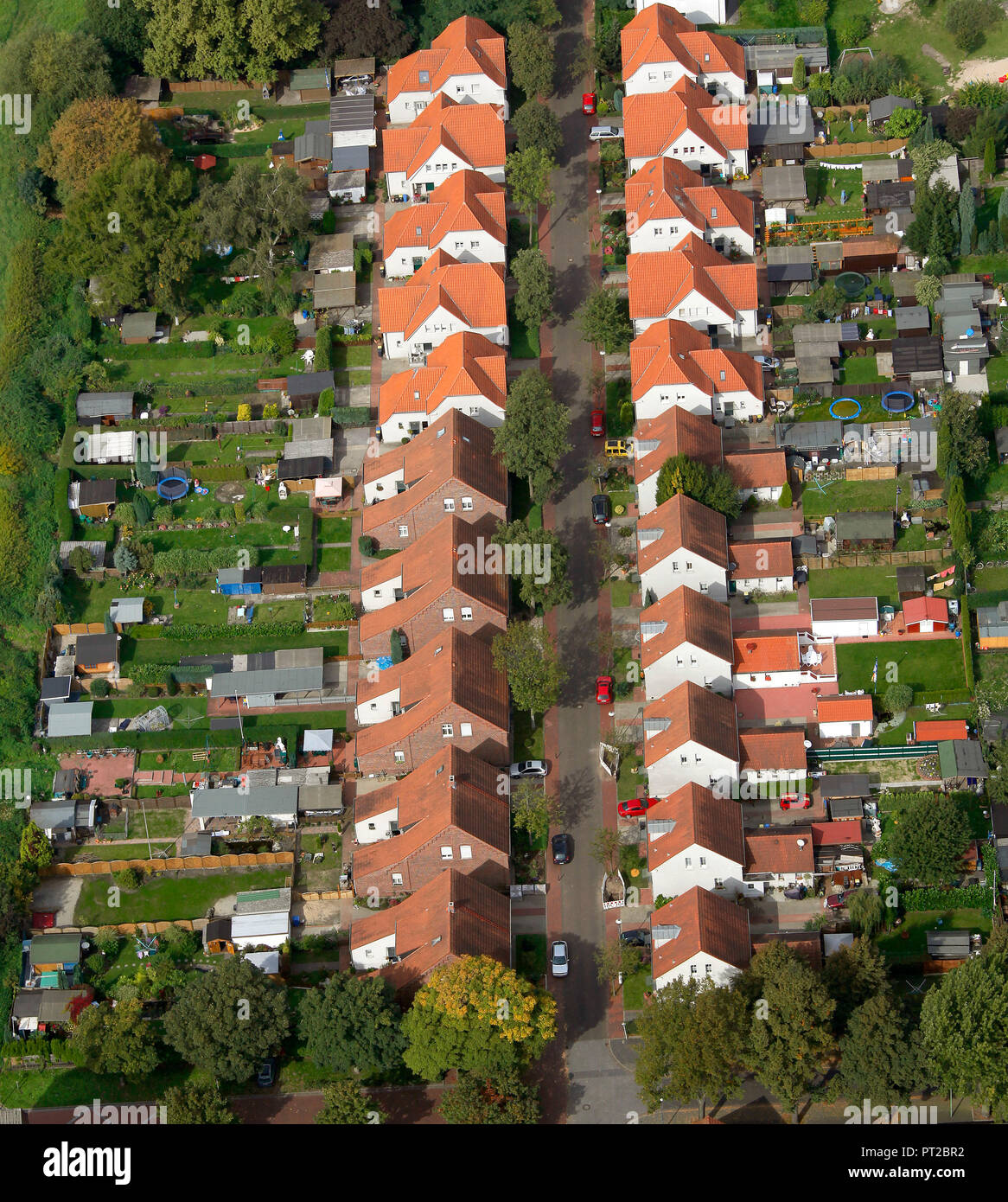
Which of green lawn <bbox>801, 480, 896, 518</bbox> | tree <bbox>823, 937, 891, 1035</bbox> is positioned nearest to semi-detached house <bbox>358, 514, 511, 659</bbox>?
green lawn <bbox>801, 480, 896, 518</bbox>

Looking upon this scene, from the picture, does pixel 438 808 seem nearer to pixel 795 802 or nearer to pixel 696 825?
pixel 696 825

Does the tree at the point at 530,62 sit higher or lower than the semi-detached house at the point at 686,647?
higher

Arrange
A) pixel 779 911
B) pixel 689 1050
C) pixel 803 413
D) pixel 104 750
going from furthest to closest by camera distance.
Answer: pixel 803 413 < pixel 104 750 < pixel 779 911 < pixel 689 1050

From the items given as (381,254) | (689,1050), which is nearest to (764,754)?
(689,1050)

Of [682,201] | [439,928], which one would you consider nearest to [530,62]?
[682,201]

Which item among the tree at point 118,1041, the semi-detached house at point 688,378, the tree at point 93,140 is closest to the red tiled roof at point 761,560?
the semi-detached house at point 688,378

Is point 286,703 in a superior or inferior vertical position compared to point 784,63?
inferior

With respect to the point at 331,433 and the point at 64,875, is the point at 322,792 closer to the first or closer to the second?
the point at 64,875

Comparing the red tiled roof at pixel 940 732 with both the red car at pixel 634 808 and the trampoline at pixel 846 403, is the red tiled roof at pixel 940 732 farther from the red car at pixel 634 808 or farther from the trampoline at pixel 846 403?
the trampoline at pixel 846 403
